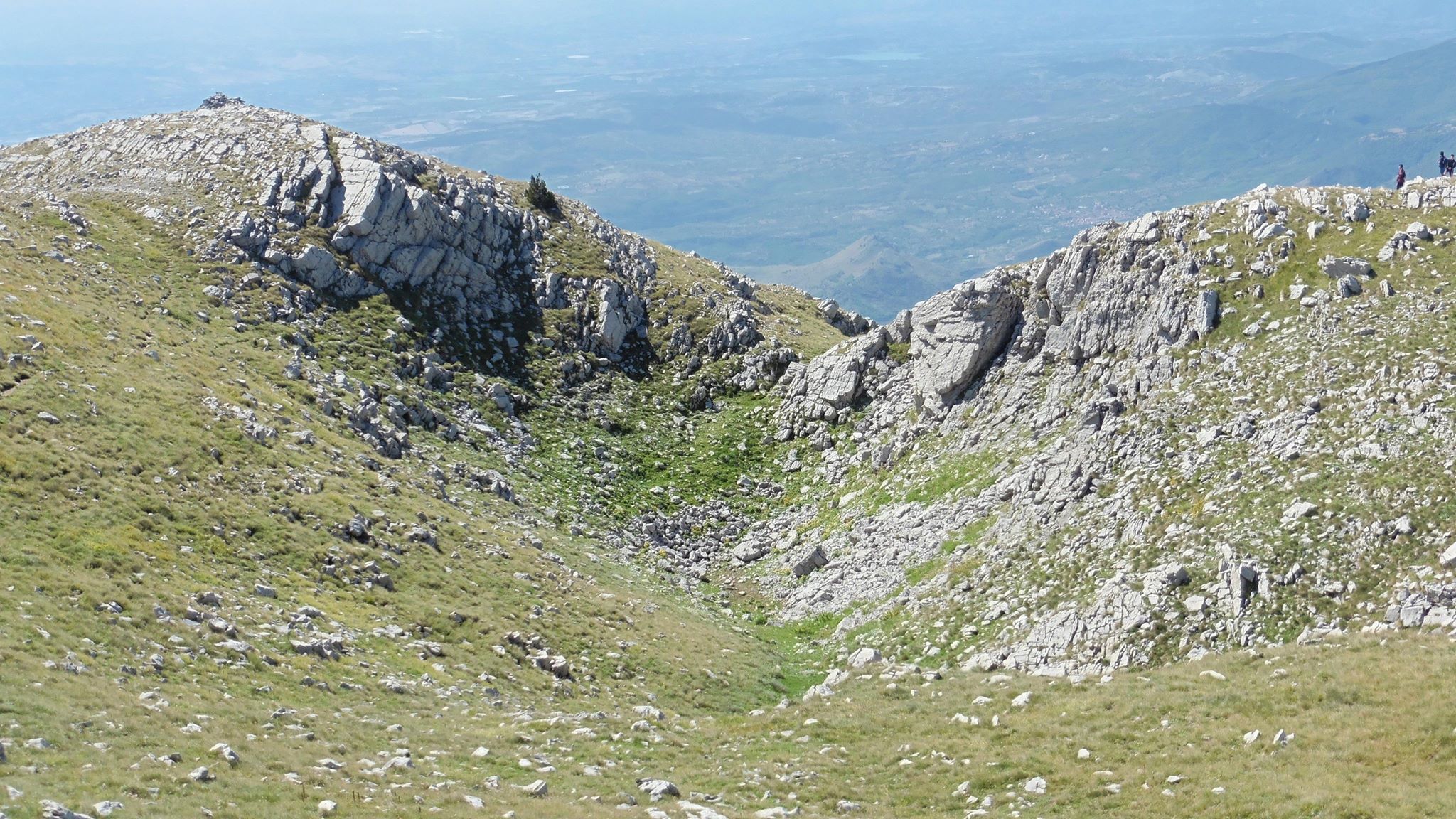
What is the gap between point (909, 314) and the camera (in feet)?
198

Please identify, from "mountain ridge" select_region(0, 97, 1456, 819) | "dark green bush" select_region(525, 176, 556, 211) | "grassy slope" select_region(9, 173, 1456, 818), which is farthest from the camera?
"dark green bush" select_region(525, 176, 556, 211)

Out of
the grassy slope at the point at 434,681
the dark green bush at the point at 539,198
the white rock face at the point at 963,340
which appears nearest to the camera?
the grassy slope at the point at 434,681

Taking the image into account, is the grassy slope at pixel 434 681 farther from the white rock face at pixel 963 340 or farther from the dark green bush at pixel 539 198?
the dark green bush at pixel 539 198

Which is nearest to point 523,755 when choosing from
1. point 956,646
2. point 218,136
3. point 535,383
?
point 956,646

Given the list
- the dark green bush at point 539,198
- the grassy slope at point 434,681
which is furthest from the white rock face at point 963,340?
the dark green bush at point 539,198

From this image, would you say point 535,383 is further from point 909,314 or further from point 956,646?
point 956,646

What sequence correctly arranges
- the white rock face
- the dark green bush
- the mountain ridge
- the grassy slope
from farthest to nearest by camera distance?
the dark green bush < the white rock face < the mountain ridge < the grassy slope

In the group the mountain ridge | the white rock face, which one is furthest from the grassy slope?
the white rock face

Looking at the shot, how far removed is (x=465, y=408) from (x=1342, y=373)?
145 ft

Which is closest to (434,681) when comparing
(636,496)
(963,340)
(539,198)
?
(636,496)

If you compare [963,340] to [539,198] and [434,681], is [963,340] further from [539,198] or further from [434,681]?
[539,198]

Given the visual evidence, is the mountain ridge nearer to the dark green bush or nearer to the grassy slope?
the grassy slope

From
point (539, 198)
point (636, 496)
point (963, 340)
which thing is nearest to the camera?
point (963, 340)

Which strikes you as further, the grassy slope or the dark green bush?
the dark green bush
